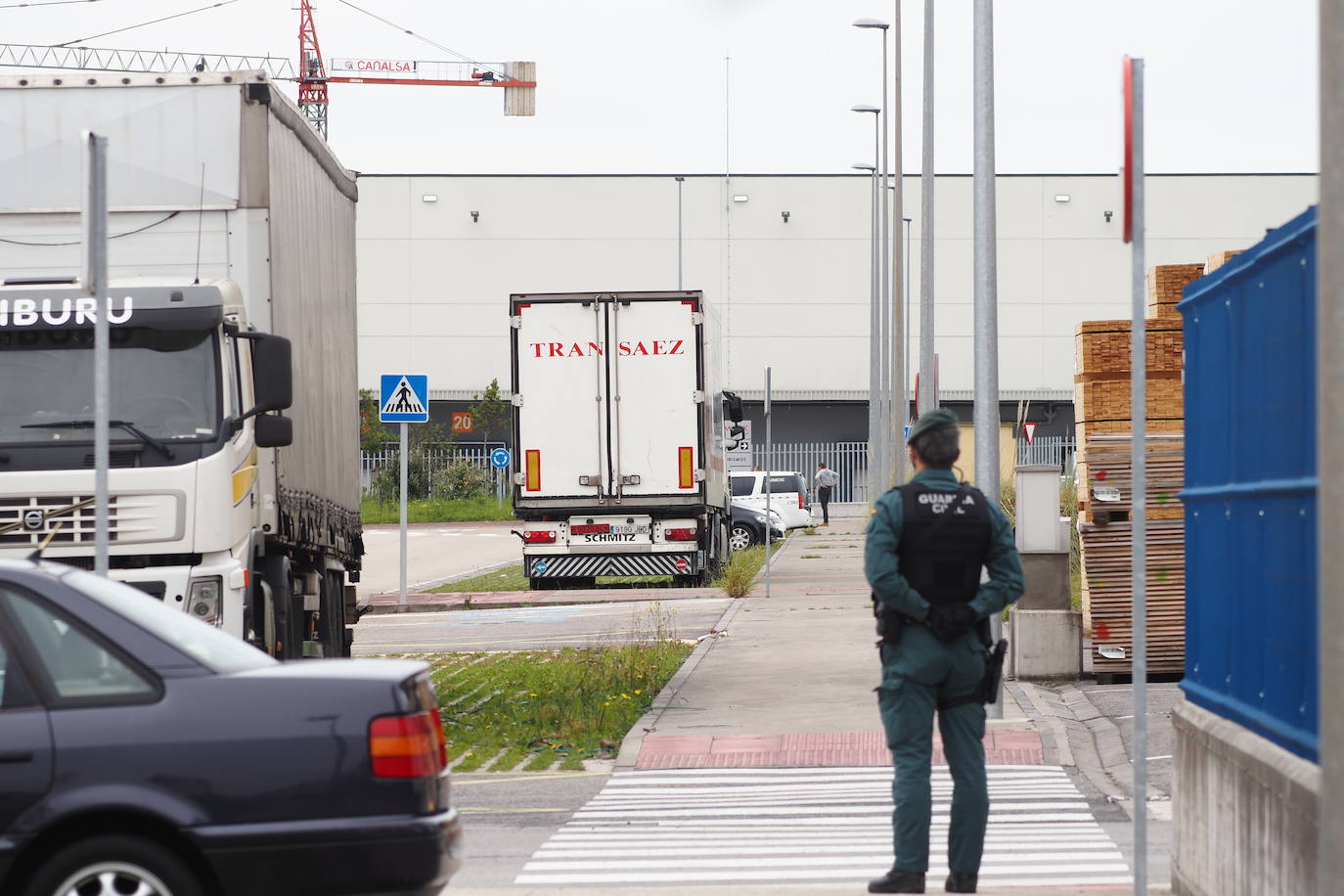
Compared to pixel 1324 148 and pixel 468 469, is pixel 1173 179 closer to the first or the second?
pixel 468 469

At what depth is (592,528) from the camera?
78.4 ft

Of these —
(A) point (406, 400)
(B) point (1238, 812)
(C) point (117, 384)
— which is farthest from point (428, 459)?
(B) point (1238, 812)

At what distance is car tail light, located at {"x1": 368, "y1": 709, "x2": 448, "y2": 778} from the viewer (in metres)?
5.48

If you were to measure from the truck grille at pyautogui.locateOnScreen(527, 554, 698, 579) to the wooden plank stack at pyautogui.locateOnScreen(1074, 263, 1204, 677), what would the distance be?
1016cm

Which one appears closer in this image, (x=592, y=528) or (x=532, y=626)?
(x=532, y=626)

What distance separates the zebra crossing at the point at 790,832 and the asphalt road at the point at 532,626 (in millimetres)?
8018

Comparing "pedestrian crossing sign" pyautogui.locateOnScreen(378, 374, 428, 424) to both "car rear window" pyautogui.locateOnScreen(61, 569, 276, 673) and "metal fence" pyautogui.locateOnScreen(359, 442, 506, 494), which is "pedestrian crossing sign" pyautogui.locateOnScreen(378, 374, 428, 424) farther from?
"metal fence" pyautogui.locateOnScreen(359, 442, 506, 494)

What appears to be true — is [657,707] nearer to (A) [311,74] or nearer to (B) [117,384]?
(B) [117,384]

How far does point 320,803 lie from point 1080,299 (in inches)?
2614

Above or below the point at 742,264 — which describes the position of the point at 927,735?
below

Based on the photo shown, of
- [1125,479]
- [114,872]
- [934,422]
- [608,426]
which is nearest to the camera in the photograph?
[114,872]

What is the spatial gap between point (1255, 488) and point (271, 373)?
5969mm

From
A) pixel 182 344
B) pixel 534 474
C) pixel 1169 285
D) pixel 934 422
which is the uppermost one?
pixel 1169 285

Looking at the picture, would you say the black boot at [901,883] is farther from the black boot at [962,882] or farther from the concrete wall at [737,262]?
the concrete wall at [737,262]
